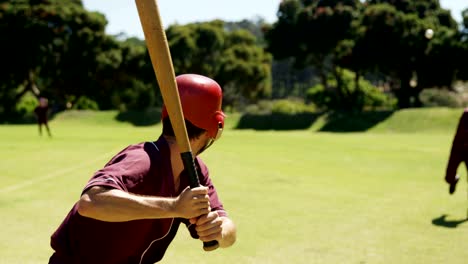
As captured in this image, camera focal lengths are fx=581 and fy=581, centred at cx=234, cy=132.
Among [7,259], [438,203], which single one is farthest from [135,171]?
[438,203]

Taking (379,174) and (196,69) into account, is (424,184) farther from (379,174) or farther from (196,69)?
(196,69)

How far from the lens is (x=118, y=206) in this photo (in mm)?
3002

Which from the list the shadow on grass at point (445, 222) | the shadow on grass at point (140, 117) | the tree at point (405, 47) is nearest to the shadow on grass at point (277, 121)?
the tree at point (405, 47)

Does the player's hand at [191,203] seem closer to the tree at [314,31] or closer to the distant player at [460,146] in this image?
the distant player at [460,146]

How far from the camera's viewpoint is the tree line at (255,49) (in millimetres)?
45156

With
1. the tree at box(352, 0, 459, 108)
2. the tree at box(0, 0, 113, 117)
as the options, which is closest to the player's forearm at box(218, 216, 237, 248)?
the tree at box(352, 0, 459, 108)

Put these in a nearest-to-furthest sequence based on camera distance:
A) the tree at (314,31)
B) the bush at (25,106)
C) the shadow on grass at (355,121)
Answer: the shadow on grass at (355,121)
the tree at (314,31)
the bush at (25,106)

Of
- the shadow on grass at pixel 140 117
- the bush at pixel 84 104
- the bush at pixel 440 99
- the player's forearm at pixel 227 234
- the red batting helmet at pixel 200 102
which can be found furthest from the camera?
the bush at pixel 84 104

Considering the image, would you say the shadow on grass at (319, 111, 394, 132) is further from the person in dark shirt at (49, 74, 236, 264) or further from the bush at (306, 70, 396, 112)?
the person in dark shirt at (49, 74, 236, 264)

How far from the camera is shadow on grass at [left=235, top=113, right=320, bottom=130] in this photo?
48344 mm

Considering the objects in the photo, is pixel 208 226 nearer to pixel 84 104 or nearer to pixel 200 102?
pixel 200 102

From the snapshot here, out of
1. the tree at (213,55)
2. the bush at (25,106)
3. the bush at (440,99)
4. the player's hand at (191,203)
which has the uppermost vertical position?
the player's hand at (191,203)

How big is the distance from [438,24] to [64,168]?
4012cm

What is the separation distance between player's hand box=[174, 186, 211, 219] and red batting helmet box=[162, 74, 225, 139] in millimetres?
545
